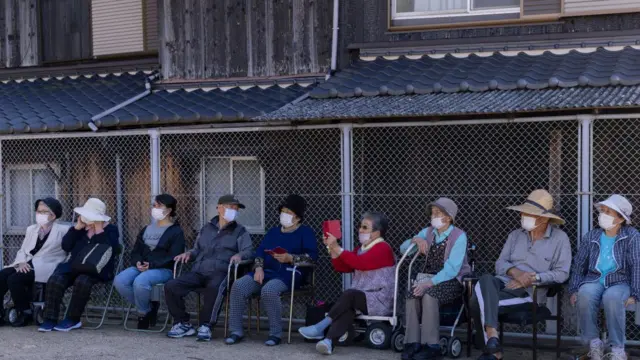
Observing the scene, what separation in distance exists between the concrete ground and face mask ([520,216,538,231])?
3.88ft

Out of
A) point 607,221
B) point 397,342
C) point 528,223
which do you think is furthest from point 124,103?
point 607,221

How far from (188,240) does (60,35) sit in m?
4.38

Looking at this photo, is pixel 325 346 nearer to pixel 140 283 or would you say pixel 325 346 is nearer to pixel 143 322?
pixel 140 283

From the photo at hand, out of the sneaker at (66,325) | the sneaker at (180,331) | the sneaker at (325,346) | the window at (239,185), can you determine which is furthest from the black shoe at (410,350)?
the sneaker at (66,325)

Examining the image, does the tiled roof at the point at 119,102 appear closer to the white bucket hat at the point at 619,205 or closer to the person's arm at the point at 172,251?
the person's arm at the point at 172,251

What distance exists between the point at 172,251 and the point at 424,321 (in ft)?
10.0

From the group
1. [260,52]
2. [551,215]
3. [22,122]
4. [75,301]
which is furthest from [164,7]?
[551,215]

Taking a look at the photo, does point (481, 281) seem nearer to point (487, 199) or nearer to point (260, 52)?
point (487, 199)

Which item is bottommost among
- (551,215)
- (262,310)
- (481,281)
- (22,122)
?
(262,310)

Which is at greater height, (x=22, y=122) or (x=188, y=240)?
(x=22, y=122)

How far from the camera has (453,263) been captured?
830 centimetres

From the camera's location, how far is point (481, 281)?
Answer: 7953 millimetres

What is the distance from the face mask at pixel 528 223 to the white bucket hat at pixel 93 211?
4527 mm

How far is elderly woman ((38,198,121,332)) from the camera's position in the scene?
32.3 ft
